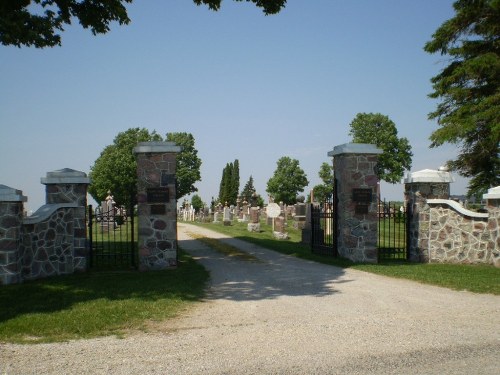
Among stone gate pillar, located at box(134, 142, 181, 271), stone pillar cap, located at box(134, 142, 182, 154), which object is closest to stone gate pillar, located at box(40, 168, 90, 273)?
stone gate pillar, located at box(134, 142, 181, 271)

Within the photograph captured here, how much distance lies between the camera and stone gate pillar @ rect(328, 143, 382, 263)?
13.5m

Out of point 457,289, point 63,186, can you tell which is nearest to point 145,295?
point 63,186

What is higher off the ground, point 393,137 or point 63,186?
point 393,137

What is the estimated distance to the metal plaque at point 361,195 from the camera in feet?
44.1

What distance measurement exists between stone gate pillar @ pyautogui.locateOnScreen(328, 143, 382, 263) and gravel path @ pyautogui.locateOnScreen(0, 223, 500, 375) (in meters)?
4.22

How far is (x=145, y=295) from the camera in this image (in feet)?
28.7

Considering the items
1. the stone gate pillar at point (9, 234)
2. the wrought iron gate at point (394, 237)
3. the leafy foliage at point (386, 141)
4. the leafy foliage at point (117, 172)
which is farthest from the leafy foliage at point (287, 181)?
the stone gate pillar at point (9, 234)

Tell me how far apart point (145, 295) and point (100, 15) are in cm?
809

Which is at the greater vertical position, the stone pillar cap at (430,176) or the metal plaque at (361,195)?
the stone pillar cap at (430,176)

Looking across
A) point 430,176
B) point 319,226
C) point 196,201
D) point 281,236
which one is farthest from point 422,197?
point 196,201

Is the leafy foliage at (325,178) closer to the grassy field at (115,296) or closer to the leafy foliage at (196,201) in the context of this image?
the leafy foliage at (196,201)

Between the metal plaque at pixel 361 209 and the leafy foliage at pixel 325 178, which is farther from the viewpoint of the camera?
the leafy foliage at pixel 325 178

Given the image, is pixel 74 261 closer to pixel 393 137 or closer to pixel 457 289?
pixel 457 289

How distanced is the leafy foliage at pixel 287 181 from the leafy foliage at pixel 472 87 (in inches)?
2271
